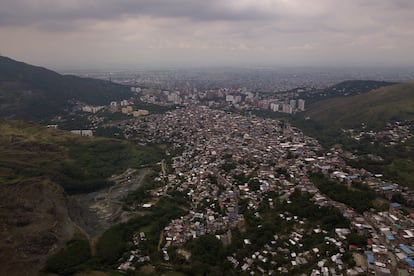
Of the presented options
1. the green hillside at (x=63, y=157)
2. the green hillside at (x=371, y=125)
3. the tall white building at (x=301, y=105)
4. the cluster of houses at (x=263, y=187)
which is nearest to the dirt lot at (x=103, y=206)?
the green hillside at (x=63, y=157)

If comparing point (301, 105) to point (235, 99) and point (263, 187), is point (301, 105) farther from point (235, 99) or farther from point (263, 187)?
point (263, 187)

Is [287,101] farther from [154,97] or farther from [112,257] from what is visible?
[112,257]

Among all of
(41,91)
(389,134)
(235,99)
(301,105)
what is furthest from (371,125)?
(41,91)

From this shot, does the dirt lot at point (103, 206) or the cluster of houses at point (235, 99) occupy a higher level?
the cluster of houses at point (235, 99)

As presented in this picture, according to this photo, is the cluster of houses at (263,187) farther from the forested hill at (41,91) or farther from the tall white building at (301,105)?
the forested hill at (41,91)

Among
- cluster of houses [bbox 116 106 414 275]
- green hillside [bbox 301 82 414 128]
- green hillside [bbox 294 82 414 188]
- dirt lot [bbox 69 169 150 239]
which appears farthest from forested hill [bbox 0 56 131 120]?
green hillside [bbox 301 82 414 128]

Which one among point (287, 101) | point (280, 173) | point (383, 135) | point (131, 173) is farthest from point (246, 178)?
point (287, 101)
